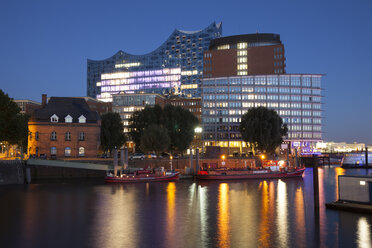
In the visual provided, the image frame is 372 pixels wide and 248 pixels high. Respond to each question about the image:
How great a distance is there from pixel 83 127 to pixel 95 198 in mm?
43891

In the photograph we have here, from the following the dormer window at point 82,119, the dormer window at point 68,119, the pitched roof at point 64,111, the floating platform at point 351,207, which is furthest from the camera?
the dormer window at point 82,119

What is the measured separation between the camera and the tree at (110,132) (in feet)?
326

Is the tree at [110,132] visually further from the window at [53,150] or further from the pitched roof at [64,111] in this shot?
the window at [53,150]

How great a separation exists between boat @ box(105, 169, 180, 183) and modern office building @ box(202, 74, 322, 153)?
93.1m

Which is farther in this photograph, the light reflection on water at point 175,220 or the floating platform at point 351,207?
the floating platform at point 351,207

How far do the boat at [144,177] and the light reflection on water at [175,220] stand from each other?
13312 millimetres

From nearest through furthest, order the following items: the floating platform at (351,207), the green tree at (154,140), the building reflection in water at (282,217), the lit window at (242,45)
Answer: the building reflection in water at (282,217) → the floating platform at (351,207) → the green tree at (154,140) → the lit window at (242,45)

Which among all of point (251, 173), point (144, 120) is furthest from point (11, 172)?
point (251, 173)

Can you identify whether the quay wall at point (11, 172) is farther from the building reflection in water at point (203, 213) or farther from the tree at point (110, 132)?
the tree at point (110, 132)

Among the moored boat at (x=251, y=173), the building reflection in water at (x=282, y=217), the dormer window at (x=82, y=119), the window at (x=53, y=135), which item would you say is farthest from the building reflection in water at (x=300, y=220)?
the window at (x=53, y=135)

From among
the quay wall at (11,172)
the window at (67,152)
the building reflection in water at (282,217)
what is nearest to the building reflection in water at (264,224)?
the building reflection in water at (282,217)

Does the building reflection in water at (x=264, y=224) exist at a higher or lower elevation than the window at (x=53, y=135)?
lower

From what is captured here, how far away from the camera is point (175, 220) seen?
3234 cm

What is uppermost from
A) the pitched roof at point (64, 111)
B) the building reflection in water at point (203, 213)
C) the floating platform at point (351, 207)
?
the pitched roof at point (64, 111)
